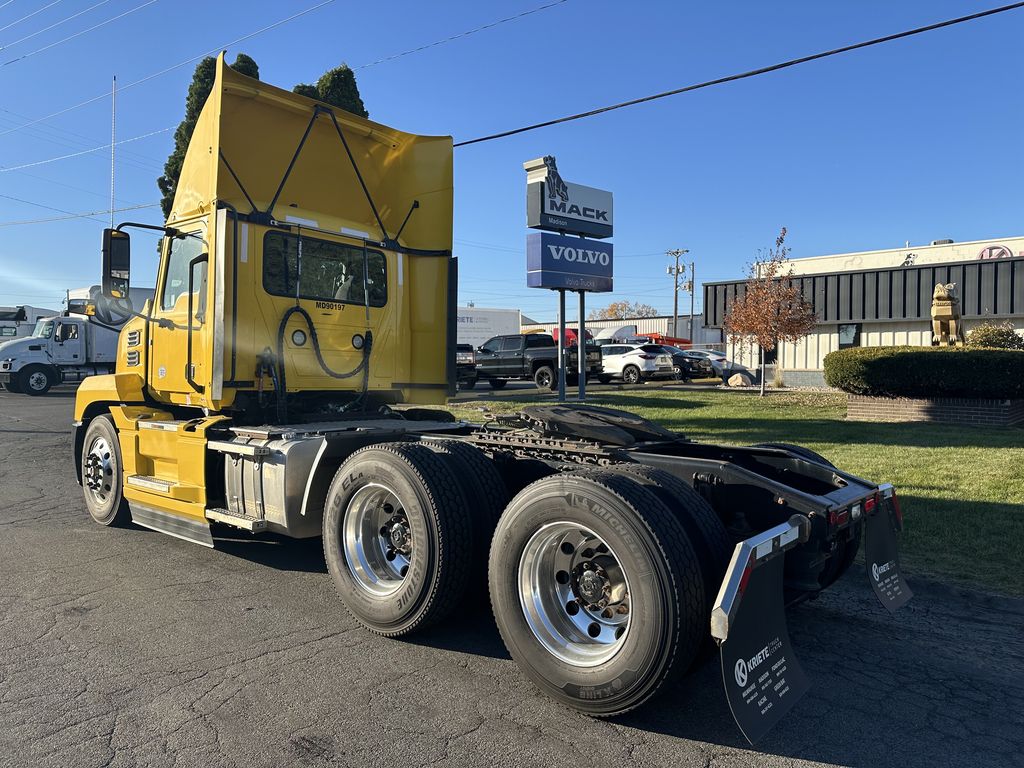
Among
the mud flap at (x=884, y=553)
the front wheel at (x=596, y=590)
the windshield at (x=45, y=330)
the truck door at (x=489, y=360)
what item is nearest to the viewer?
the front wheel at (x=596, y=590)

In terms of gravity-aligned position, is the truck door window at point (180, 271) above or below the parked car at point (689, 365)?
above

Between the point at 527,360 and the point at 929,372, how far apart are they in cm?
1428

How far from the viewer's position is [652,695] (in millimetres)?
3150

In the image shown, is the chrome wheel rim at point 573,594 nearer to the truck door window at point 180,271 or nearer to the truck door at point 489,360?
the truck door window at point 180,271

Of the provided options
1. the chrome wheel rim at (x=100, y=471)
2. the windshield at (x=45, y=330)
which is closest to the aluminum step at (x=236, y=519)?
the chrome wheel rim at (x=100, y=471)

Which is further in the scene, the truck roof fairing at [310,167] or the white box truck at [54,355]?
the white box truck at [54,355]

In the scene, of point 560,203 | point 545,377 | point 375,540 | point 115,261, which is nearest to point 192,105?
point 560,203

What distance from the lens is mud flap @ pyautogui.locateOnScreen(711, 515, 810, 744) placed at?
2.98 meters

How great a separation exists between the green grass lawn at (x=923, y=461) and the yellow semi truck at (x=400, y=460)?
A: 114cm

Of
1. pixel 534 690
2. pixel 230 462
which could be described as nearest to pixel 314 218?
pixel 230 462

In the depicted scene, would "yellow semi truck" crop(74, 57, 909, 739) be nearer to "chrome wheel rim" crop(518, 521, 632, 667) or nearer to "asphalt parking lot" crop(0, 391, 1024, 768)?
"chrome wheel rim" crop(518, 521, 632, 667)

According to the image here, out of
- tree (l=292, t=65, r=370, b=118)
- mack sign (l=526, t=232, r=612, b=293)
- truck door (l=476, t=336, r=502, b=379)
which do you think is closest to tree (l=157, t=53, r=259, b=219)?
tree (l=292, t=65, r=370, b=118)

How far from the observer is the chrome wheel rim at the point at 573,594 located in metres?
3.50

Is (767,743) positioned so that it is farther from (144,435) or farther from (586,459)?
(144,435)
